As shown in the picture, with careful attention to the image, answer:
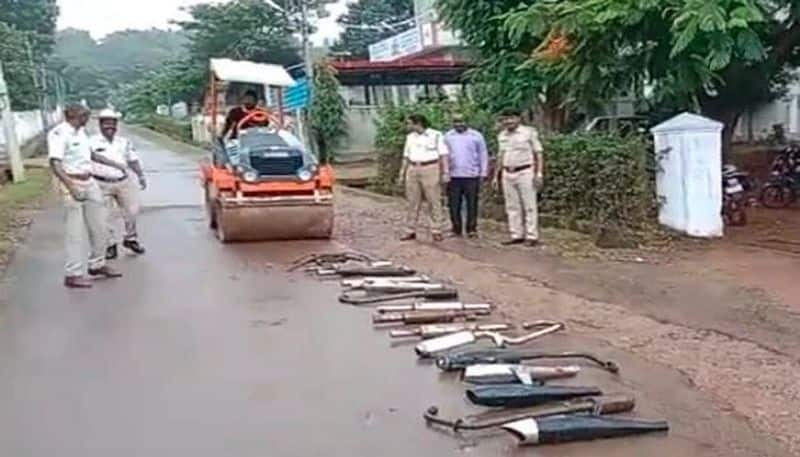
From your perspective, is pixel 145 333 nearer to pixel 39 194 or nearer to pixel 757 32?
pixel 757 32

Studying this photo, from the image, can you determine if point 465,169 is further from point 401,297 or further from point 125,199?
point 401,297

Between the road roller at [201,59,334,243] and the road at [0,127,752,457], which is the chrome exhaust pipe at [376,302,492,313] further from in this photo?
the road roller at [201,59,334,243]

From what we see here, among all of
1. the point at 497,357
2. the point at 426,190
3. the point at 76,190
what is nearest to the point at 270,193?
the point at 426,190

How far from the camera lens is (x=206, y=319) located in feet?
29.2

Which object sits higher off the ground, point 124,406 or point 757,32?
point 757,32

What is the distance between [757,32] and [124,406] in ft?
35.4

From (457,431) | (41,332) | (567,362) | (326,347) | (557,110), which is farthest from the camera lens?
(557,110)

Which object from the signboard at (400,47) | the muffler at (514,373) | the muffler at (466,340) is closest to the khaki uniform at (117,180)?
the muffler at (466,340)

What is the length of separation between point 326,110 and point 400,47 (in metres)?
8.47

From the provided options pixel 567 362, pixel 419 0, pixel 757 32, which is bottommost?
pixel 567 362

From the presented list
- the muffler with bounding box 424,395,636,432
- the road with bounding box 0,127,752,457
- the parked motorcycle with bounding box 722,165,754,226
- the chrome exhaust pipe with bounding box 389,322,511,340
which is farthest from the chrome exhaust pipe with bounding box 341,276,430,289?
the parked motorcycle with bounding box 722,165,754,226

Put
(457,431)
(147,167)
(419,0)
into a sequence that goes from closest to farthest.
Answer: (457,431), (147,167), (419,0)

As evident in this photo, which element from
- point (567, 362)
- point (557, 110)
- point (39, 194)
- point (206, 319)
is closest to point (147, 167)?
point (39, 194)

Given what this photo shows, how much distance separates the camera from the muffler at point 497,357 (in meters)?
7.11
